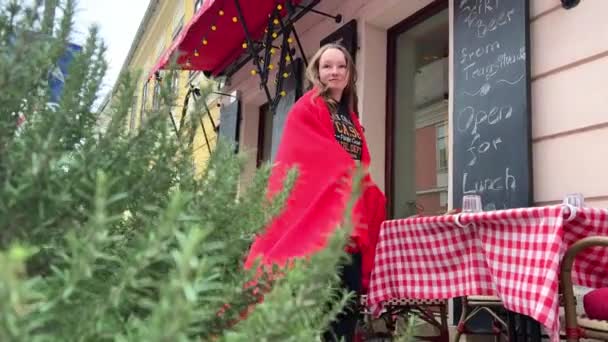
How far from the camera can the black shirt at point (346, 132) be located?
87.0 inches

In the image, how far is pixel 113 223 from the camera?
1.94ft

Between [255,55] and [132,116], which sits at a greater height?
[255,55]

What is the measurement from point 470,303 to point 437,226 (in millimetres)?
716

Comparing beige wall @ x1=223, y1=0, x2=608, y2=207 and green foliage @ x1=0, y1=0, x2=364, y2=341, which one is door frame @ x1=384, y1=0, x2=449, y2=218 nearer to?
beige wall @ x1=223, y1=0, x2=608, y2=207

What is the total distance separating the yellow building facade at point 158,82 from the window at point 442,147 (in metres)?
1.59

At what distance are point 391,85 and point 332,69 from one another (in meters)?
2.27

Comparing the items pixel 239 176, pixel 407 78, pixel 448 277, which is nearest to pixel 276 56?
pixel 407 78

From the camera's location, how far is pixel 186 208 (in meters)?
0.58

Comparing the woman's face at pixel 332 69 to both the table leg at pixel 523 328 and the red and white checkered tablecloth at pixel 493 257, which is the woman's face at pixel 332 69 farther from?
the table leg at pixel 523 328

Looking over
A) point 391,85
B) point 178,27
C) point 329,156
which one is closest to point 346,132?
point 329,156

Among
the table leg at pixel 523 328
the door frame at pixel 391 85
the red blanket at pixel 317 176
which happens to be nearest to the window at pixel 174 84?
the red blanket at pixel 317 176

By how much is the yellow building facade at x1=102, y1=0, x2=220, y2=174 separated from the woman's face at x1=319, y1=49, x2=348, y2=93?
531 mm

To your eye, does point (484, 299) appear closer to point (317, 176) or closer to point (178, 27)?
point (317, 176)

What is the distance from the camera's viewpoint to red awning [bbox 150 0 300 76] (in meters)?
4.87
